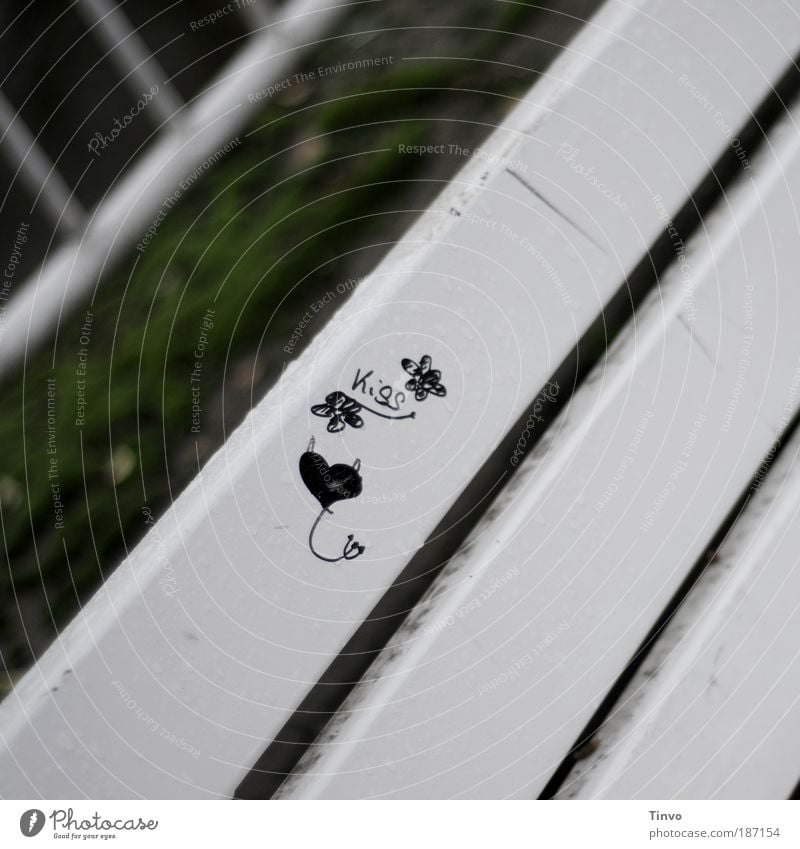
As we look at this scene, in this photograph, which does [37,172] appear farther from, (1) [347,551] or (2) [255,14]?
(1) [347,551]

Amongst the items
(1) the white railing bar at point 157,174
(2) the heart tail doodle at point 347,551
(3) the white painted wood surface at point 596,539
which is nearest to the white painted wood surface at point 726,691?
(3) the white painted wood surface at point 596,539

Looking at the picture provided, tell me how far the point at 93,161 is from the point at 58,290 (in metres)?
0.09

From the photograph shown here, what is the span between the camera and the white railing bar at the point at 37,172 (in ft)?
1.42

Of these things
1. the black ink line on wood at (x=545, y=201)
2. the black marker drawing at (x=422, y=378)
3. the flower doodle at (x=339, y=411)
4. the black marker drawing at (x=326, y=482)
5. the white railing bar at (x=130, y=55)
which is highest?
the black ink line on wood at (x=545, y=201)

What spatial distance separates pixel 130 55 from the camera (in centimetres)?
43

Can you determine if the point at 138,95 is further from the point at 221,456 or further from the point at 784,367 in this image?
the point at 784,367

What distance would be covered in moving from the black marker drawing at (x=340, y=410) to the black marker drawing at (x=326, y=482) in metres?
0.02

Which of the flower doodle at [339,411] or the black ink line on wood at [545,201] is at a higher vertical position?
the black ink line on wood at [545,201]

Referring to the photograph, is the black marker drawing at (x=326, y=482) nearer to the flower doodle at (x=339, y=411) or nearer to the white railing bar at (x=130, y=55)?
the flower doodle at (x=339, y=411)

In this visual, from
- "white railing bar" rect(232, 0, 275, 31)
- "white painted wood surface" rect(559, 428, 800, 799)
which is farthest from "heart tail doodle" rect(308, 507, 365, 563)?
"white railing bar" rect(232, 0, 275, 31)

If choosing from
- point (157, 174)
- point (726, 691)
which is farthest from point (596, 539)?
point (157, 174)

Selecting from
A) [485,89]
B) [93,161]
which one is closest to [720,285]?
[485,89]

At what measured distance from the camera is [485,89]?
0.44m

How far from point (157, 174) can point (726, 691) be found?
1.67ft
